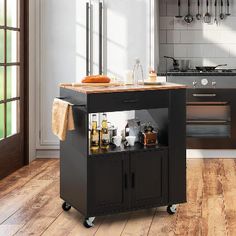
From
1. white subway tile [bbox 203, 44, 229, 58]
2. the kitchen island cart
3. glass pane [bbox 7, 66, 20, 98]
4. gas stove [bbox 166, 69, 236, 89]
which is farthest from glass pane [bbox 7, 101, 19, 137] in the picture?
white subway tile [bbox 203, 44, 229, 58]

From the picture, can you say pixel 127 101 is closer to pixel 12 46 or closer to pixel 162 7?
pixel 12 46

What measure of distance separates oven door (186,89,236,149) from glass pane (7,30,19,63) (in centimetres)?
179

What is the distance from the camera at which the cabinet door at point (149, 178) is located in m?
4.05

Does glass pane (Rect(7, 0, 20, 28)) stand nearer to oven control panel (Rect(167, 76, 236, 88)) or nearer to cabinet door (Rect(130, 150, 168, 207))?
oven control panel (Rect(167, 76, 236, 88))

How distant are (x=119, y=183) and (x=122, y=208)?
0.18 metres

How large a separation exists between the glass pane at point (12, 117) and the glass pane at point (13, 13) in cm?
75

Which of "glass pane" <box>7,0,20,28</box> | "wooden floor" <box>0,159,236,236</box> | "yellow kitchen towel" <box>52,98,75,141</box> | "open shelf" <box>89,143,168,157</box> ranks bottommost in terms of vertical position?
"wooden floor" <box>0,159,236,236</box>

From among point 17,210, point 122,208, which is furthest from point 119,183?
point 17,210

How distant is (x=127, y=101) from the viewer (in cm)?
395

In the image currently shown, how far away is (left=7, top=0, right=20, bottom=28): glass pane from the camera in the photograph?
5555mm

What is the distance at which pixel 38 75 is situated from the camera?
6.18 meters

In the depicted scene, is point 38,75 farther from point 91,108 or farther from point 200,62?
point 91,108

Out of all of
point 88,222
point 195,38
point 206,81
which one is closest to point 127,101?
point 88,222

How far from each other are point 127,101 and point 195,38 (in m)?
3.15
